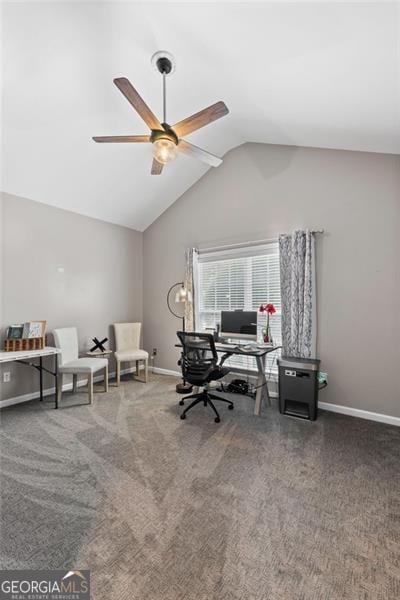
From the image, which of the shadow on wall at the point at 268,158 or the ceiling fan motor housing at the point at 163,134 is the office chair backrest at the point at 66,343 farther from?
the shadow on wall at the point at 268,158

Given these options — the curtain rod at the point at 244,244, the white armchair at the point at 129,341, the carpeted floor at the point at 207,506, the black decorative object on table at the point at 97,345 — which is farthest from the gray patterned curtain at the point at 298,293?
the black decorative object on table at the point at 97,345

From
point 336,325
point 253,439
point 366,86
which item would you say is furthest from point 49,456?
point 366,86

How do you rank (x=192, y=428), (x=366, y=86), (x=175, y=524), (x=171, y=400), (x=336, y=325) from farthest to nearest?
(x=171, y=400)
(x=336, y=325)
(x=192, y=428)
(x=366, y=86)
(x=175, y=524)

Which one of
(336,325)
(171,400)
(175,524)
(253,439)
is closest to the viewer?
(175,524)

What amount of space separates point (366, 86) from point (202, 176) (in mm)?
2798

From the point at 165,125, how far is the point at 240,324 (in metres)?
2.48

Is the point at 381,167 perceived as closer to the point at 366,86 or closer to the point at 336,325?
the point at 366,86

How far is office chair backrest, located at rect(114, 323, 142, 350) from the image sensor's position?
4.46 m

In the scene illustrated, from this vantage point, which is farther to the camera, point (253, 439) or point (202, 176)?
point (202, 176)

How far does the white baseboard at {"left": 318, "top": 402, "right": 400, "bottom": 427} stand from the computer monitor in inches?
47.7

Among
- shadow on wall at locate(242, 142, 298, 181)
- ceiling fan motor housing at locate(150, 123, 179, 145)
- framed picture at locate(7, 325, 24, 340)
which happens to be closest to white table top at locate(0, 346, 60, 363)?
framed picture at locate(7, 325, 24, 340)

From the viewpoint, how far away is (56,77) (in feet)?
7.60

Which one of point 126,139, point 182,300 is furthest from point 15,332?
point 126,139

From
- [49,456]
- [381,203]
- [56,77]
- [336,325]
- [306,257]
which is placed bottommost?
[49,456]
